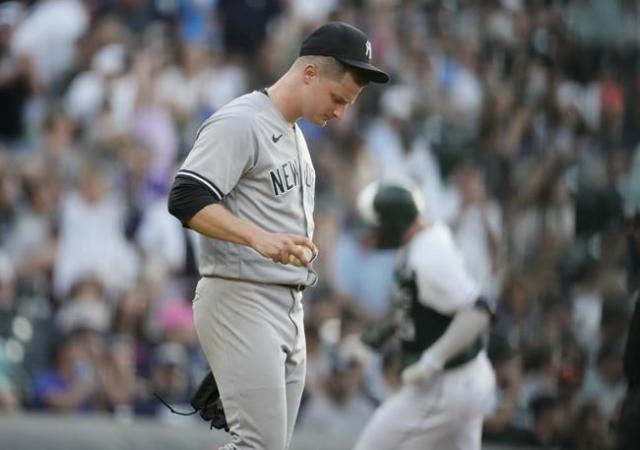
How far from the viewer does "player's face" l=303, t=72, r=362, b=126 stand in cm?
639

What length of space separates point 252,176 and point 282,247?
523mm

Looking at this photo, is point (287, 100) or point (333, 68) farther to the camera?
point (287, 100)

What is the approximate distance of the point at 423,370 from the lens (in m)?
8.50

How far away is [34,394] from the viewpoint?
11031mm

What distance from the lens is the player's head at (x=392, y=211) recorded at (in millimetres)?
8766

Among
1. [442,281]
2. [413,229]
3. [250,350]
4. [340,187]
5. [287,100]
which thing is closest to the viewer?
[250,350]

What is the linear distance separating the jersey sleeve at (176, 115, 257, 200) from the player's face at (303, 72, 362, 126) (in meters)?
0.31

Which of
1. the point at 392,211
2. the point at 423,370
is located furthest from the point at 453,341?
the point at 392,211

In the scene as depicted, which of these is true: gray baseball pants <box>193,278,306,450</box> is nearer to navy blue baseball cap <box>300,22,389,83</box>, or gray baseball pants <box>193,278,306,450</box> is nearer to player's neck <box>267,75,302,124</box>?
player's neck <box>267,75,302,124</box>

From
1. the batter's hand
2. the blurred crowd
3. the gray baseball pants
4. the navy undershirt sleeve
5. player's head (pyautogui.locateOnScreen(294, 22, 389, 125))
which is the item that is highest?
player's head (pyautogui.locateOnScreen(294, 22, 389, 125))

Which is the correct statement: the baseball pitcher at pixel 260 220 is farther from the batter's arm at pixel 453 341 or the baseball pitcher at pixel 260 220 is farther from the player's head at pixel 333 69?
the batter's arm at pixel 453 341

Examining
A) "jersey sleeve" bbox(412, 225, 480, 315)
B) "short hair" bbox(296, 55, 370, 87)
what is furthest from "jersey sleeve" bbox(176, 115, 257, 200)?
"jersey sleeve" bbox(412, 225, 480, 315)

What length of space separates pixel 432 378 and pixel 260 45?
6.86 metres

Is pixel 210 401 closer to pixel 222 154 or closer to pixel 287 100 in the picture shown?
pixel 222 154
